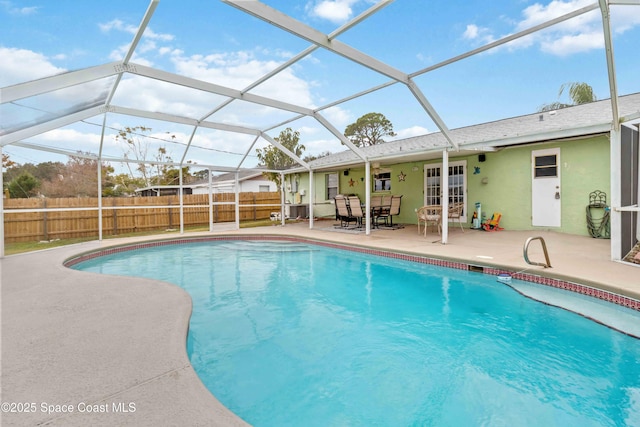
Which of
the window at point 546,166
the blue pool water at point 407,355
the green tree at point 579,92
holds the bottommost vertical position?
the blue pool water at point 407,355

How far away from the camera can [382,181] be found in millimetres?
11938

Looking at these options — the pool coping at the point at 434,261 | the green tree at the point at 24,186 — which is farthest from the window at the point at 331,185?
the green tree at the point at 24,186

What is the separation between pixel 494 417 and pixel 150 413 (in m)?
2.10

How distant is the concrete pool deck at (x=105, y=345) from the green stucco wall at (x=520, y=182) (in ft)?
9.28

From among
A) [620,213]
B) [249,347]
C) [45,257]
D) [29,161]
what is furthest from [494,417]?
[29,161]

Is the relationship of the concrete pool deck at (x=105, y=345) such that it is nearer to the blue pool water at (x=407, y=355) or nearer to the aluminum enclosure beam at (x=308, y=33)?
the blue pool water at (x=407, y=355)

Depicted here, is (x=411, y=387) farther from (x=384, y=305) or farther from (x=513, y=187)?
(x=513, y=187)

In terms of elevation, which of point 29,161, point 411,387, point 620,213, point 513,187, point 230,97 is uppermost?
point 230,97

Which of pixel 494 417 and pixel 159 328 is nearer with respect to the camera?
pixel 494 417

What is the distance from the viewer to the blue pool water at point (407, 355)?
6.89 ft

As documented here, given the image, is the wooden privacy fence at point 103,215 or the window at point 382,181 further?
the window at point 382,181

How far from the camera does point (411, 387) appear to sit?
93.6 inches

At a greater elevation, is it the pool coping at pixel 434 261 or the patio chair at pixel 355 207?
the patio chair at pixel 355 207

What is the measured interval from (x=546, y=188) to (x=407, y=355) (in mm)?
7205
